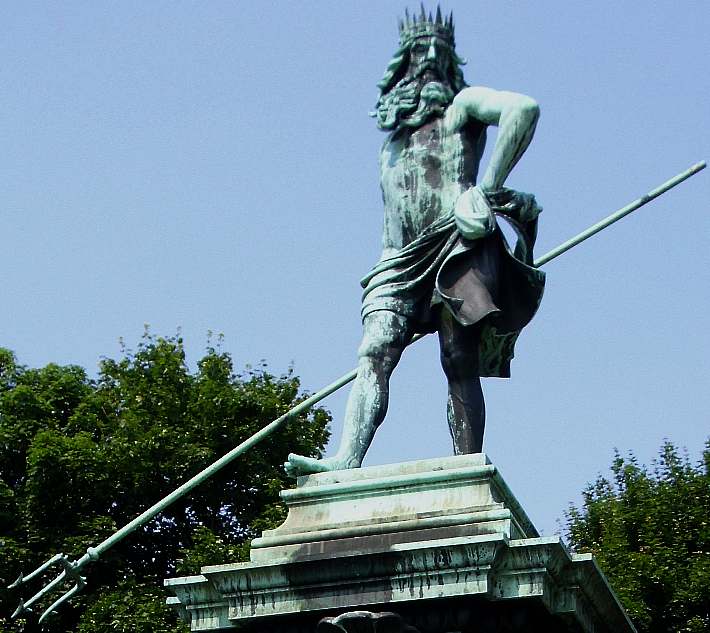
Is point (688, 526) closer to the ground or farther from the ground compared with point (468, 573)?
farther from the ground

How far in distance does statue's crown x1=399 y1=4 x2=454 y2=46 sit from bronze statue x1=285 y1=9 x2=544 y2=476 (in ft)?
1.53

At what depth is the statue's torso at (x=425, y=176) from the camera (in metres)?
10.9

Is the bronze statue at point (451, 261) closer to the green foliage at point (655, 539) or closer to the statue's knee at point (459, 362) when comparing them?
the statue's knee at point (459, 362)

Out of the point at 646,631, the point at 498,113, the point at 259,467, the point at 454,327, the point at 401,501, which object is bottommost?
the point at 401,501

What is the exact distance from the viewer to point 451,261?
10.6 meters

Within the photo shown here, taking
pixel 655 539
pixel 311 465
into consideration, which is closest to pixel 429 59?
pixel 311 465

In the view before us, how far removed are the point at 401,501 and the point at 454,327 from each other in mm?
1403

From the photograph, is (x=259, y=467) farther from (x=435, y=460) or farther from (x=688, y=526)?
(x=435, y=460)

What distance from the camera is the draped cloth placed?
10.5m

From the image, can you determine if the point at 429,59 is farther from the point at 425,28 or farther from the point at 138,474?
the point at 138,474

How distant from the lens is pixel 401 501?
9648mm

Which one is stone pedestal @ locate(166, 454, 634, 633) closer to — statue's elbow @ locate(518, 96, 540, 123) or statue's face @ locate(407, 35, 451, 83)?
statue's elbow @ locate(518, 96, 540, 123)

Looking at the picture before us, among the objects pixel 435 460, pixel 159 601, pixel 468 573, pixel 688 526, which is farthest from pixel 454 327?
pixel 688 526

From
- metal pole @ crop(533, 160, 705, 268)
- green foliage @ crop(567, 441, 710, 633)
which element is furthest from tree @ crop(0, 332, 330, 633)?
metal pole @ crop(533, 160, 705, 268)
